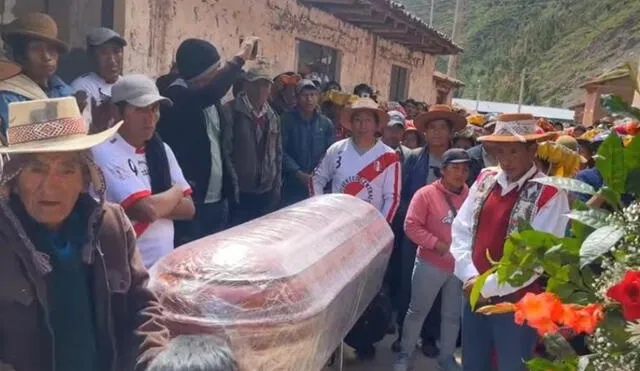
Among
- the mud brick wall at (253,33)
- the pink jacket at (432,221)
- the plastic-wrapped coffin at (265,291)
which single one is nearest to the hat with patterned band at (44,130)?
the plastic-wrapped coffin at (265,291)

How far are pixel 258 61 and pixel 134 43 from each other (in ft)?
7.02

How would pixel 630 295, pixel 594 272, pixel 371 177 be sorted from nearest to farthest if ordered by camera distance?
pixel 630 295, pixel 594 272, pixel 371 177

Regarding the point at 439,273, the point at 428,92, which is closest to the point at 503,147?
the point at 439,273

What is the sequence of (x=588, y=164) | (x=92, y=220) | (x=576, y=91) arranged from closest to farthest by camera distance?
(x=92, y=220) < (x=588, y=164) < (x=576, y=91)

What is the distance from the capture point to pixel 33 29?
366cm

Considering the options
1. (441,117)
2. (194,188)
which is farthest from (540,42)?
(194,188)

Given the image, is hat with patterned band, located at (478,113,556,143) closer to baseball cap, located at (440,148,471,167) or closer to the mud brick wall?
baseball cap, located at (440,148,471,167)

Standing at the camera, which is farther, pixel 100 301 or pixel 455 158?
pixel 455 158

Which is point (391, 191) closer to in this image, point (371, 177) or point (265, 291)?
point (371, 177)

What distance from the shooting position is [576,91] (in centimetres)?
4562

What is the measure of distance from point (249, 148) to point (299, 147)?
111 cm

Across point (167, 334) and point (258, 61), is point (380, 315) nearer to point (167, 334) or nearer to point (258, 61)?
point (167, 334)

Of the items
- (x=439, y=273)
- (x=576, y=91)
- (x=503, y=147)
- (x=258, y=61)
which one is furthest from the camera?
(x=576, y=91)

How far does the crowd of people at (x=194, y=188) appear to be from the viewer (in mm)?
1930
